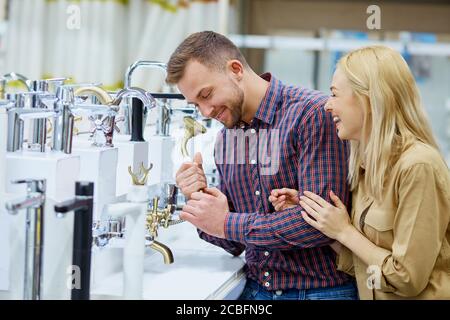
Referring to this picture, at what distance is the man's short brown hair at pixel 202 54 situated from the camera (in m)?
1.15

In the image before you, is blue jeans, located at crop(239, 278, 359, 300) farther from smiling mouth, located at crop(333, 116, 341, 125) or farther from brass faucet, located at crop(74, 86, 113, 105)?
brass faucet, located at crop(74, 86, 113, 105)

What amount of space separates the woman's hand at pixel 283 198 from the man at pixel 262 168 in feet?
0.05

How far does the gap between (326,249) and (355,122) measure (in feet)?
0.70

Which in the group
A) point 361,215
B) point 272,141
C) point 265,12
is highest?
point 265,12

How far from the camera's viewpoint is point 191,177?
3.88ft

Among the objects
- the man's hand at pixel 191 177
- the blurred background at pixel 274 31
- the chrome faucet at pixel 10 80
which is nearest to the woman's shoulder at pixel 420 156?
the man's hand at pixel 191 177

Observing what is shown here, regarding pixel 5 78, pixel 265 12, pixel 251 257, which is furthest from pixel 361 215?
pixel 265 12

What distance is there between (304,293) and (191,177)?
0.84ft

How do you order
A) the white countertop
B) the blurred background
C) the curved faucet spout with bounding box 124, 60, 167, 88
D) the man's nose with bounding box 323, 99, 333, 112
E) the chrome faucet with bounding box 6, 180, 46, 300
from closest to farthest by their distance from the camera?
the chrome faucet with bounding box 6, 180, 46, 300 < the white countertop < the man's nose with bounding box 323, 99, 333, 112 < the curved faucet spout with bounding box 124, 60, 167, 88 < the blurred background

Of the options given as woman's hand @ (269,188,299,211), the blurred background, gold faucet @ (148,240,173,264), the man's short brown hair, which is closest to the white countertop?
gold faucet @ (148,240,173,264)

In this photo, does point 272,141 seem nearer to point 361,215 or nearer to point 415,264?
point 361,215

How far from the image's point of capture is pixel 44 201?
0.89 metres

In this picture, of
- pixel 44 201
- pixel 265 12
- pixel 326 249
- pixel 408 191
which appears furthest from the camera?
pixel 265 12

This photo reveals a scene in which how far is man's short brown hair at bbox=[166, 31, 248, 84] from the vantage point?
1148 millimetres
